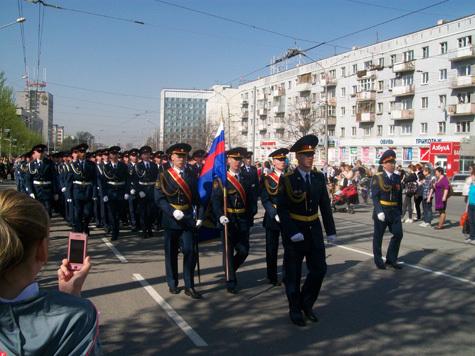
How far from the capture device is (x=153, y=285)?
6.71 meters

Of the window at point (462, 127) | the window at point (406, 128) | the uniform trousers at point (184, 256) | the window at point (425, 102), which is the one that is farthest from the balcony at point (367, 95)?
the uniform trousers at point (184, 256)

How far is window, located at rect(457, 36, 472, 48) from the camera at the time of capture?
4203cm

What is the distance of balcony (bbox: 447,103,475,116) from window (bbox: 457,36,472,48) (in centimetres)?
584

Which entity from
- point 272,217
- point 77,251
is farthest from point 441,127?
point 77,251

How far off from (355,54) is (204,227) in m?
52.4

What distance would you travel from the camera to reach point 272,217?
701cm

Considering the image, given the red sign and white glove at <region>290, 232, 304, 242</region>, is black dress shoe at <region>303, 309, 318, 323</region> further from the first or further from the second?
the red sign

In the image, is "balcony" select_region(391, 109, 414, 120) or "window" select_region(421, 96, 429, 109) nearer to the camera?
"window" select_region(421, 96, 429, 109)

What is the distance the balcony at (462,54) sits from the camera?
41219 mm

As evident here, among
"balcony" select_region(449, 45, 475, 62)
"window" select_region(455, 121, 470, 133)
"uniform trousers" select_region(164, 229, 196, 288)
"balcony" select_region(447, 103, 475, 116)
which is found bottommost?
"uniform trousers" select_region(164, 229, 196, 288)

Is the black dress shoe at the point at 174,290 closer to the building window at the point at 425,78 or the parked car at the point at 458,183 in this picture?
the parked car at the point at 458,183

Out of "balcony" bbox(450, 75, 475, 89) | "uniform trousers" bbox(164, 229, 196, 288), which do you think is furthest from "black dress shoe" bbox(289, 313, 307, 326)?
"balcony" bbox(450, 75, 475, 89)

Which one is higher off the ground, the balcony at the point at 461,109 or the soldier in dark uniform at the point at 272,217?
the balcony at the point at 461,109

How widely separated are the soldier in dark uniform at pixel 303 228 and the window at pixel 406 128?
158ft
